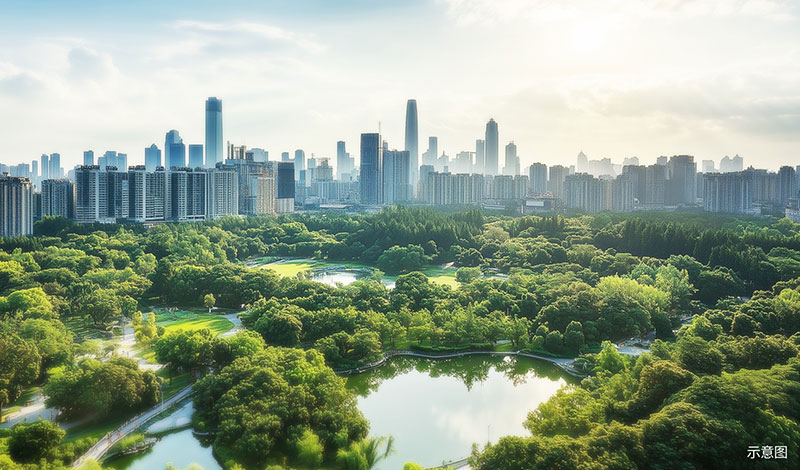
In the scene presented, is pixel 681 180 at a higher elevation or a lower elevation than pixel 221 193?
higher

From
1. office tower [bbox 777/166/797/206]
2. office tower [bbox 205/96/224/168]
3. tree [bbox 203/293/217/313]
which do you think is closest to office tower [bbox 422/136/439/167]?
office tower [bbox 205/96/224/168]

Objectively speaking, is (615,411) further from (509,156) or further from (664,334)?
(509,156)

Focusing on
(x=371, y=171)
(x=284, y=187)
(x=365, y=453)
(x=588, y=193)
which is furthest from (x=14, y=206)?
(x=371, y=171)

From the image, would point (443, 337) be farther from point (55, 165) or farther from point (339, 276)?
point (55, 165)

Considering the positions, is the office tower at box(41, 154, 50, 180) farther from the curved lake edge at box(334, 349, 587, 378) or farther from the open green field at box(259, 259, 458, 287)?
the curved lake edge at box(334, 349, 587, 378)

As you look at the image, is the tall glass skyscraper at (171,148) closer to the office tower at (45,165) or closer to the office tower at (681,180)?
the office tower at (45,165)

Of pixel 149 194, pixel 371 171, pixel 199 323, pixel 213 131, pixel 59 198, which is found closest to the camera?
pixel 199 323
